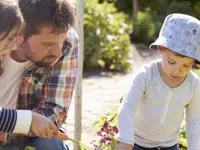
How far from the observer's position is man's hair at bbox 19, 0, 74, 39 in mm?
2152

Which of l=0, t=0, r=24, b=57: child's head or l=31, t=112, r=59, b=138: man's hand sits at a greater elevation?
l=0, t=0, r=24, b=57: child's head

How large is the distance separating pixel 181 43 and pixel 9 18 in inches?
31.6

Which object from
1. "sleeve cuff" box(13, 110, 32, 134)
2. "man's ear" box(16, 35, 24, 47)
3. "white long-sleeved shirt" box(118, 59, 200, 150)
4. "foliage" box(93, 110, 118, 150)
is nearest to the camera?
"sleeve cuff" box(13, 110, 32, 134)

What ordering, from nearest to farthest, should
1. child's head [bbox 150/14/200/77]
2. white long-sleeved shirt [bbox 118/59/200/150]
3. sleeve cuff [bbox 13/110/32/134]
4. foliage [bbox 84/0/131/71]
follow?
sleeve cuff [bbox 13/110/32/134], child's head [bbox 150/14/200/77], white long-sleeved shirt [bbox 118/59/200/150], foliage [bbox 84/0/131/71]

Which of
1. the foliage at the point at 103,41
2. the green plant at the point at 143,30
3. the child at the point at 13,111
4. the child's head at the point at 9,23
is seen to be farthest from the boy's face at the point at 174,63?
the green plant at the point at 143,30

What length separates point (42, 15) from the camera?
2146 mm

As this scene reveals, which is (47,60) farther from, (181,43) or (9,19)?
(181,43)

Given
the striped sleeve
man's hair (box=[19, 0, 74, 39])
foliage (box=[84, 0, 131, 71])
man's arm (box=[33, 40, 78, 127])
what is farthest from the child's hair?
foliage (box=[84, 0, 131, 71])

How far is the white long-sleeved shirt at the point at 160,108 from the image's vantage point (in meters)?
2.57

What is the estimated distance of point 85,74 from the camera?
6414 millimetres

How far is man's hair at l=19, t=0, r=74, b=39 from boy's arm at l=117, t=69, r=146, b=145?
49 cm

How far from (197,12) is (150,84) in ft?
29.9

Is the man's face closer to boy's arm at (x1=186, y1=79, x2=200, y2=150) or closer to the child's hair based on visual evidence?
the child's hair

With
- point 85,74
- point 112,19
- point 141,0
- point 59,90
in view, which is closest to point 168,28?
point 59,90
